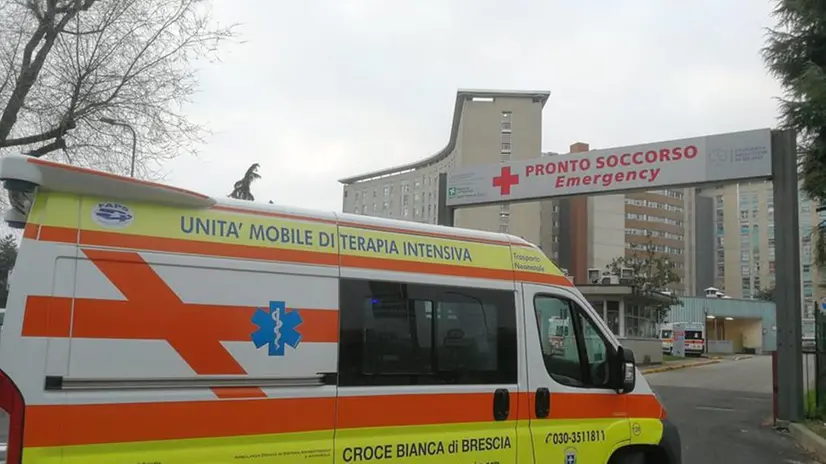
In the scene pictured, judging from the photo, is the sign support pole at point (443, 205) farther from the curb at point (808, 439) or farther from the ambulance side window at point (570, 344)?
the ambulance side window at point (570, 344)

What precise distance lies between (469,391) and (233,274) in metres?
1.84

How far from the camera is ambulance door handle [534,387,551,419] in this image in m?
5.27

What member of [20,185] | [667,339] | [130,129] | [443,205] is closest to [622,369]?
[20,185]

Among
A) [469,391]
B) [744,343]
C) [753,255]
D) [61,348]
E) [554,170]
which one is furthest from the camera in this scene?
[753,255]

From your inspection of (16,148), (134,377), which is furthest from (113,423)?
(16,148)

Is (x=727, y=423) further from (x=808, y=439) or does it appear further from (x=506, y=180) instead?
(x=506, y=180)

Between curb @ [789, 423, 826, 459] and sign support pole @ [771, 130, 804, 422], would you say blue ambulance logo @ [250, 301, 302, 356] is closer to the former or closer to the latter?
curb @ [789, 423, 826, 459]

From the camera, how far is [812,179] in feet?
45.1

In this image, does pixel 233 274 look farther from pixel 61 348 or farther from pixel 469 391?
pixel 469 391

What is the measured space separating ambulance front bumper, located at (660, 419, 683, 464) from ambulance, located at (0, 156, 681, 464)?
478 mm

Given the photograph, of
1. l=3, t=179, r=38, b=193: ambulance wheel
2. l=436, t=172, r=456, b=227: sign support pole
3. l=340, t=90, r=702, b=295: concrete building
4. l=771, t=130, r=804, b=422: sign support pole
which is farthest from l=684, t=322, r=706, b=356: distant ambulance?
l=3, t=179, r=38, b=193: ambulance wheel

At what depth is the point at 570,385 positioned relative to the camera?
18.0 ft

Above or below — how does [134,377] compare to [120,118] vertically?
below

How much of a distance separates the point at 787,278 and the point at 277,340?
12.4m
